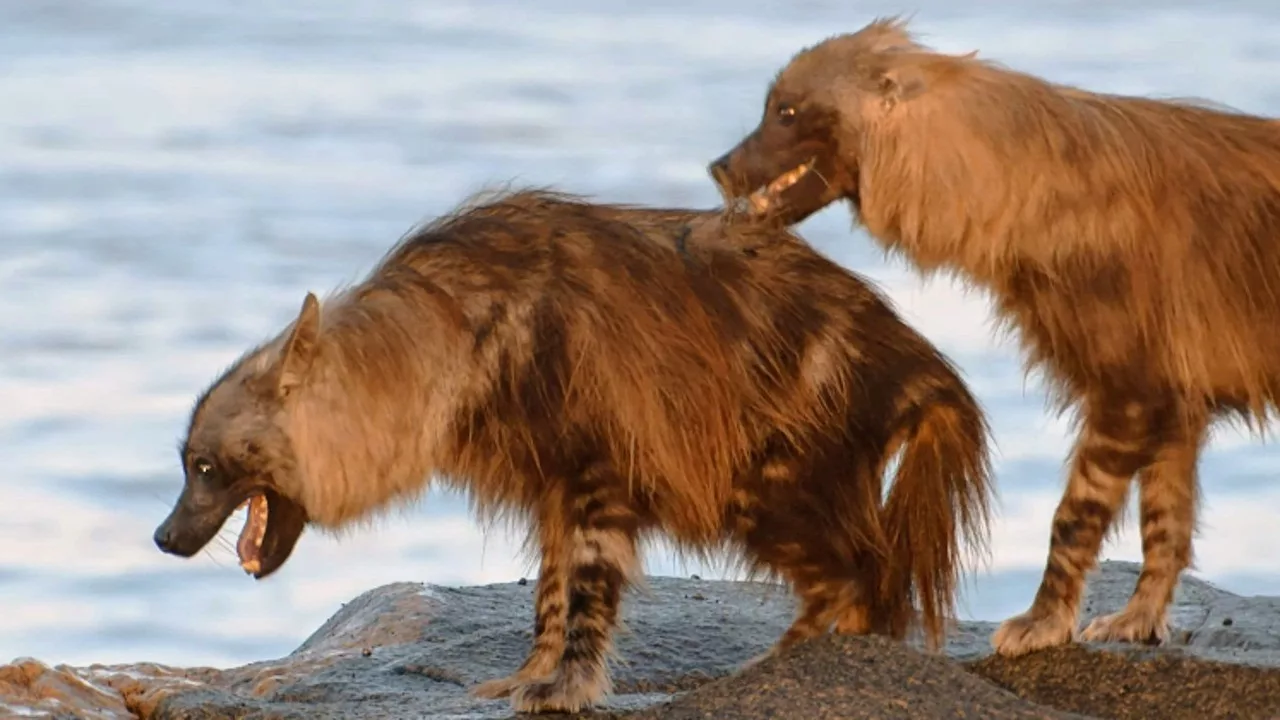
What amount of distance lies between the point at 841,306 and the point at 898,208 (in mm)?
381

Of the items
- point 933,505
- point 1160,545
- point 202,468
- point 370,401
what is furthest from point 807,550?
point 202,468

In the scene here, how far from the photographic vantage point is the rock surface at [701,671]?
6.68 metres

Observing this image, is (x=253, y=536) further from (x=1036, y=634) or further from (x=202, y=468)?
(x=1036, y=634)

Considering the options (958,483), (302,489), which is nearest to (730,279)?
(958,483)

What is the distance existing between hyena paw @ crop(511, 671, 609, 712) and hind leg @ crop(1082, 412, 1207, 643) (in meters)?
1.55

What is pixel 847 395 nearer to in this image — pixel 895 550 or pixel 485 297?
pixel 895 550

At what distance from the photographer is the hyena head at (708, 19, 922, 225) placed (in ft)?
24.2

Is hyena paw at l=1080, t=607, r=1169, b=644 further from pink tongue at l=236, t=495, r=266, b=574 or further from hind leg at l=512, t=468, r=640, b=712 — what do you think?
pink tongue at l=236, t=495, r=266, b=574

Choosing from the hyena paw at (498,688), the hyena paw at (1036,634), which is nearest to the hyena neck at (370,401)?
Result: the hyena paw at (498,688)

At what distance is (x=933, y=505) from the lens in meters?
7.54

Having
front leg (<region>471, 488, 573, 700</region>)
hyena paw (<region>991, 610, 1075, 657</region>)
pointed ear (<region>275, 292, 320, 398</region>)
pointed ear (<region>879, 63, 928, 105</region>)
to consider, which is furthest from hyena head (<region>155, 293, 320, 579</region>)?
hyena paw (<region>991, 610, 1075, 657</region>)

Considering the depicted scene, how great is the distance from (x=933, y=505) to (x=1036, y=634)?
0.50 m

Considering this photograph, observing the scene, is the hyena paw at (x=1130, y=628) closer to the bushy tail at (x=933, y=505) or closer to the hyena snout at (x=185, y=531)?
the bushy tail at (x=933, y=505)

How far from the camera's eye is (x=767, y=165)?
24.3 ft
